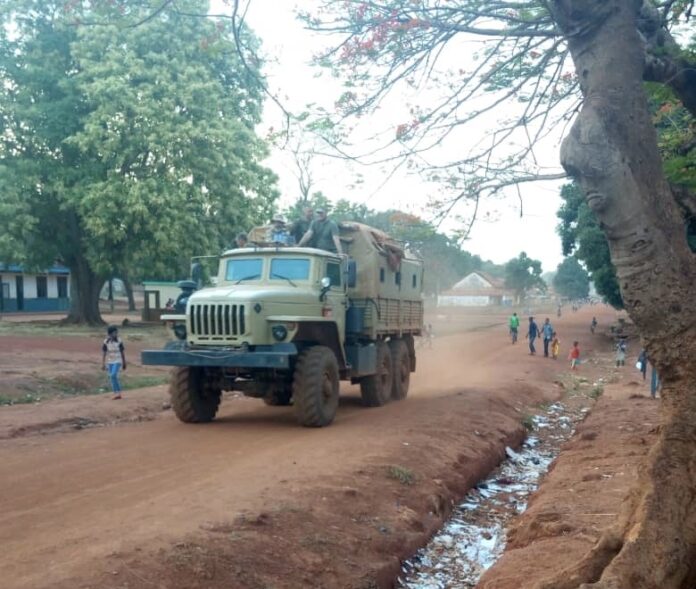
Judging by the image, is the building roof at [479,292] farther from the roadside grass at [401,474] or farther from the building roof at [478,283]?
the roadside grass at [401,474]

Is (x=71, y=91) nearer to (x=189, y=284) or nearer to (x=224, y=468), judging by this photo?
(x=189, y=284)

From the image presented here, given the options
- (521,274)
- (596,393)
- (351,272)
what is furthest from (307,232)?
(521,274)

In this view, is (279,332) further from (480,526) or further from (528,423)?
(528,423)

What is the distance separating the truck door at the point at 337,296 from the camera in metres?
13.0

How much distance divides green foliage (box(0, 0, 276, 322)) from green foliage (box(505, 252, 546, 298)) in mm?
65810

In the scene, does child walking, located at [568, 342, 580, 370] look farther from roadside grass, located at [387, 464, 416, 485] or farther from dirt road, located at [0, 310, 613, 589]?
roadside grass, located at [387, 464, 416, 485]

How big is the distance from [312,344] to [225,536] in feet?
20.7

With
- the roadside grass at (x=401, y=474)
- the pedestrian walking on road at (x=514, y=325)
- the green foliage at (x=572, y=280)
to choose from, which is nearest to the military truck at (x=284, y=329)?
the roadside grass at (x=401, y=474)

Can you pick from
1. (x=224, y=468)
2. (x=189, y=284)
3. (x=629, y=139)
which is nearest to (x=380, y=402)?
(x=189, y=284)

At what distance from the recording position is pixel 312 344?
505 inches

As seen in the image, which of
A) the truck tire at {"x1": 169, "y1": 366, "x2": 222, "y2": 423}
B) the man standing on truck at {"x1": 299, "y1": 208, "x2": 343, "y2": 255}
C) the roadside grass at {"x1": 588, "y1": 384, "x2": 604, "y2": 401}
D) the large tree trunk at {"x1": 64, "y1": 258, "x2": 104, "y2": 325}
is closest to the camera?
the truck tire at {"x1": 169, "y1": 366, "x2": 222, "y2": 423}

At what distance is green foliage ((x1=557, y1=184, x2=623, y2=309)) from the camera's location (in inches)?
1330

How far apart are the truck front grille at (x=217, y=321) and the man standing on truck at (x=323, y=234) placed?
2682 millimetres

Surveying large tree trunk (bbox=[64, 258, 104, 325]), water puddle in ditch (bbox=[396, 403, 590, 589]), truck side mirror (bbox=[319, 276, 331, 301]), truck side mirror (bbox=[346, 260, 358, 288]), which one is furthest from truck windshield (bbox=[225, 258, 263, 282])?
large tree trunk (bbox=[64, 258, 104, 325])
